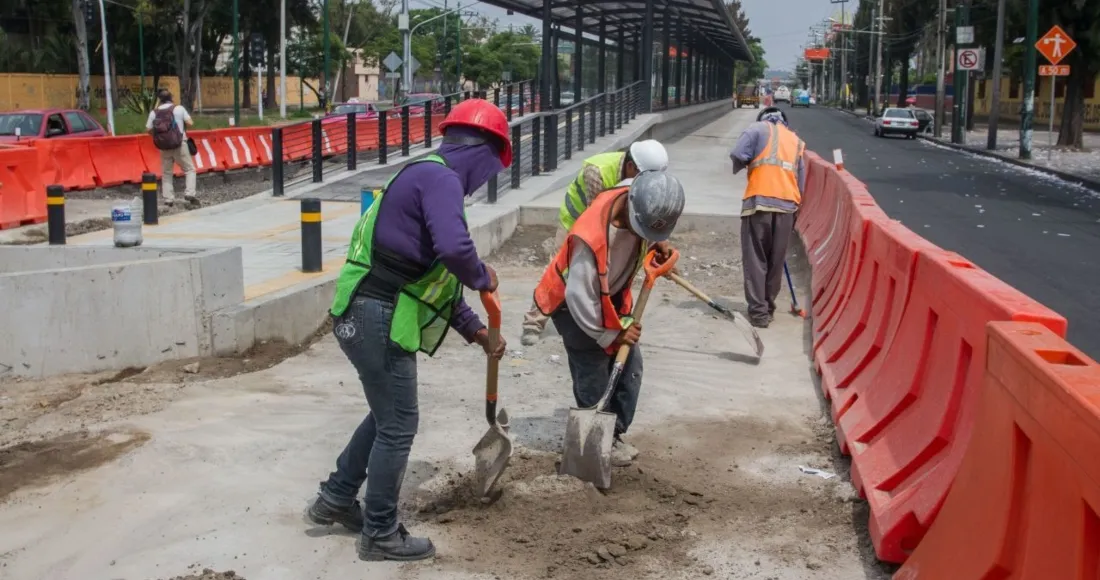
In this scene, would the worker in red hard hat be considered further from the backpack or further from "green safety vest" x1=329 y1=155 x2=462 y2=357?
the backpack

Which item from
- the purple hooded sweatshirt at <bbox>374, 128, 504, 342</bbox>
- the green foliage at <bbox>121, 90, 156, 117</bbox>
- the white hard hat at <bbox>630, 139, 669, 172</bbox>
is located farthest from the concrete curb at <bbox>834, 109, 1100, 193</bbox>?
the green foliage at <bbox>121, 90, 156, 117</bbox>

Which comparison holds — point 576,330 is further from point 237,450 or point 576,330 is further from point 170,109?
point 170,109

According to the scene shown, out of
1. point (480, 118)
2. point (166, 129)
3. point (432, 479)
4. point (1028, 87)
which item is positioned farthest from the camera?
point (1028, 87)

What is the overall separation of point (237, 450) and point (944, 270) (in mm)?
3475

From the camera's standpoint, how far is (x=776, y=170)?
30.5 feet

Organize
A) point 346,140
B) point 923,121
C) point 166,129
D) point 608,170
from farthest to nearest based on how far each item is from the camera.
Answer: point 923,121, point 346,140, point 166,129, point 608,170

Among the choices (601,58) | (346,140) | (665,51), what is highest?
(665,51)

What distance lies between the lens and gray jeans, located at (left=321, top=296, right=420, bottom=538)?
13.9 feet

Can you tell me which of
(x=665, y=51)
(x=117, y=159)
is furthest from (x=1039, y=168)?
(x=117, y=159)

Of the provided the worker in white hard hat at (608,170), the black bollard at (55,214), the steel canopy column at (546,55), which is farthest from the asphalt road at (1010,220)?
the black bollard at (55,214)

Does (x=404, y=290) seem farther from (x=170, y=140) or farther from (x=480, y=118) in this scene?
(x=170, y=140)

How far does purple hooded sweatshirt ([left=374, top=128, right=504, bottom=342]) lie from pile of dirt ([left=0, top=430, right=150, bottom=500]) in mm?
2265

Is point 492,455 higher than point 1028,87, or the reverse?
point 1028,87

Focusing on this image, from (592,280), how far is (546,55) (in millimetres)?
22697
